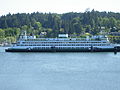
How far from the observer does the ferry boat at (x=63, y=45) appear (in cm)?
7931

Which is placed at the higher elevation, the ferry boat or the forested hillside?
the forested hillside

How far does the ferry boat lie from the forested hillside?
4507 cm

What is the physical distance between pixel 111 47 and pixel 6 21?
87.0m

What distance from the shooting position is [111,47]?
79.8 m

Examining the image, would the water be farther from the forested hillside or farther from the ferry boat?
the forested hillside

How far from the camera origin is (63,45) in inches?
3184

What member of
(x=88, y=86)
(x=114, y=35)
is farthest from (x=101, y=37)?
(x=114, y=35)

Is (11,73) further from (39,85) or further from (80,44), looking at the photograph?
(80,44)

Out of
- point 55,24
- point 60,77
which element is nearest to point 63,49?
point 60,77

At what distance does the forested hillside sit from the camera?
136 metres

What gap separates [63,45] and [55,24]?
202ft

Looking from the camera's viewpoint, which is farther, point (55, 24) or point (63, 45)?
point (55, 24)

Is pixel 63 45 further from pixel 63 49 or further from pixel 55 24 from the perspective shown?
pixel 55 24

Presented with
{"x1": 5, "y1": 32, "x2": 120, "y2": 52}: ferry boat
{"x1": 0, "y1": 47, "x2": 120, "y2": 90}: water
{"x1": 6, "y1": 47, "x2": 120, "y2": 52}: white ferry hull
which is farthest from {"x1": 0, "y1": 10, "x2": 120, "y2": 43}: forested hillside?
{"x1": 0, "y1": 47, "x2": 120, "y2": 90}: water
